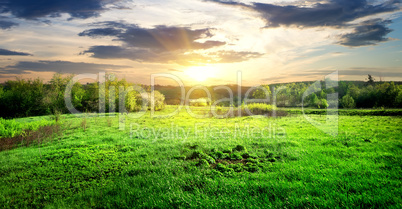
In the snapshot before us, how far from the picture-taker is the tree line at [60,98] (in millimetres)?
27266

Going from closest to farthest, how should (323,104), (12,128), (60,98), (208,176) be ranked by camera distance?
(208,176), (12,128), (60,98), (323,104)

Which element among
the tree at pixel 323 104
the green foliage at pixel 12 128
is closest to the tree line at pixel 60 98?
the green foliage at pixel 12 128

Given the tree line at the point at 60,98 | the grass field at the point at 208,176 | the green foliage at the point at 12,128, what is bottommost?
the grass field at the point at 208,176

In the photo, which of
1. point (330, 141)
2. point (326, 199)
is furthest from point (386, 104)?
point (326, 199)

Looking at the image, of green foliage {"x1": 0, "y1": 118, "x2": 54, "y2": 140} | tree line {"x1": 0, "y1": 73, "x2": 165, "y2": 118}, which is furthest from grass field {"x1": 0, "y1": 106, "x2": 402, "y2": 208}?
tree line {"x1": 0, "y1": 73, "x2": 165, "y2": 118}

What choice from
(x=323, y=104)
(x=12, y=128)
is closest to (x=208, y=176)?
(x=12, y=128)

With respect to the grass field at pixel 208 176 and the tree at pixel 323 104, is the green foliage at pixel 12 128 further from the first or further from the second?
the tree at pixel 323 104

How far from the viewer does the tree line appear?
2727 centimetres

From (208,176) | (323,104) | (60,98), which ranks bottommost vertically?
(208,176)

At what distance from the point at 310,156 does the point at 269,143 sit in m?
2.18

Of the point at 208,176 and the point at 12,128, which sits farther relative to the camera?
the point at 12,128

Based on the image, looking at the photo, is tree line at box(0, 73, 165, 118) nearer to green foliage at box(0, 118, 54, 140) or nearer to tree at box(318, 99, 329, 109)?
green foliage at box(0, 118, 54, 140)

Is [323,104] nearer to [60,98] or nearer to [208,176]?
[208,176]

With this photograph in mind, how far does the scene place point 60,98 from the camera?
1198 inches
